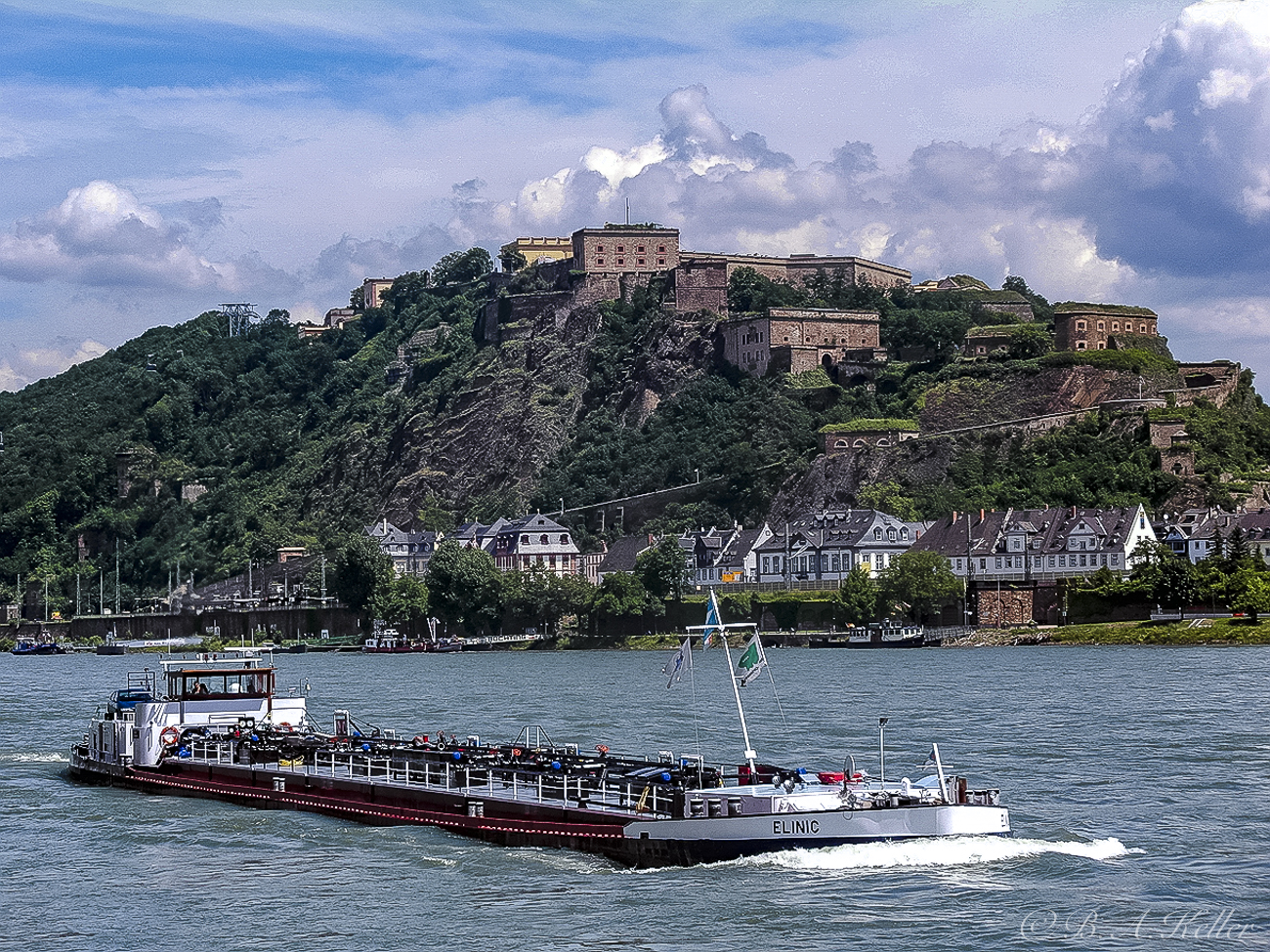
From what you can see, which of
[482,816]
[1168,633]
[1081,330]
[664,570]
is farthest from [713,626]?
[1081,330]

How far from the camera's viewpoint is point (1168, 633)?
125750 mm

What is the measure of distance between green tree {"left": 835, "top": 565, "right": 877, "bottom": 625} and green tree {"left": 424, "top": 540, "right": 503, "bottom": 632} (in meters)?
36.4

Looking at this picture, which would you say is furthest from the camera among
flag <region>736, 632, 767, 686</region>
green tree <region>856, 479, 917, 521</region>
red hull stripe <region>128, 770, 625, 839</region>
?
green tree <region>856, 479, 917, 521</region>

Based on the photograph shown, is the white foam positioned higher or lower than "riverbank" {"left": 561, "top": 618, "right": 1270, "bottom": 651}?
lower

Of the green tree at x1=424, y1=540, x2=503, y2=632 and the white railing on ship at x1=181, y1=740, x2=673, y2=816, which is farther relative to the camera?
the green tree at x1=424, y1=540, x2=503, y2=632

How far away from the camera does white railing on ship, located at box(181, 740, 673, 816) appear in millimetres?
44438

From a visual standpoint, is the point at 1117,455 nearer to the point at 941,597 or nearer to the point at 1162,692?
the point at 941,597

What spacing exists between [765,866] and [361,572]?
5931 inches

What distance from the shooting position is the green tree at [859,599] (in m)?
149

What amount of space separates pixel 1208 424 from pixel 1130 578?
142ft

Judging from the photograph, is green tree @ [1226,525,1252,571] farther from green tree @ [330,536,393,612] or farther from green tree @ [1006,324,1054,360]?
green tree @ [330,536,393,612]

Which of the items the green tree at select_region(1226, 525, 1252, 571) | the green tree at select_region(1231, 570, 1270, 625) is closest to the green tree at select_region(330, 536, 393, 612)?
the green tree at select_region(1226, 525, 1252, 571)

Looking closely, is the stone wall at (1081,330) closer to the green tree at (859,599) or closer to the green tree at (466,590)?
the green tree at (859,599)

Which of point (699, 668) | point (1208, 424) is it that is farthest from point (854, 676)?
point (1208, 424)
